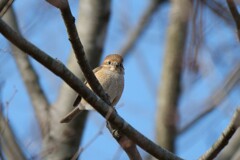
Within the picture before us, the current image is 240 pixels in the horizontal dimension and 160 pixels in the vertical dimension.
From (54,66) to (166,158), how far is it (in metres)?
0.86

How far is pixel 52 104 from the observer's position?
16.9 feet

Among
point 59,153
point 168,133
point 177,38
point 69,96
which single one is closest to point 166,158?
point 59,153

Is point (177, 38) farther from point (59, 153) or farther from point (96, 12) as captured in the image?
point (59, 153)

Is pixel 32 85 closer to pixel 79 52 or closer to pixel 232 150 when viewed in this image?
pixel 232 150

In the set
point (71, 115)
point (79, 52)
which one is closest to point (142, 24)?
point (71, 115)

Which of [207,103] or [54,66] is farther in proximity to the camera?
[207,103]

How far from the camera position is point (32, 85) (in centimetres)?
530

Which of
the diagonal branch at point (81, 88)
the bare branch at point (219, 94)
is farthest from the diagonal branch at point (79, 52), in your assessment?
the bare branch at point (219, 94)

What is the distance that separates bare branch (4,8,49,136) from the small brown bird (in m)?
0.25

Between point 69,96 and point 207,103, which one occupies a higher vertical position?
point 69,96

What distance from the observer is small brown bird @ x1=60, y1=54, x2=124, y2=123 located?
4930mm

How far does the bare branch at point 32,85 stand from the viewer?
4.95 m

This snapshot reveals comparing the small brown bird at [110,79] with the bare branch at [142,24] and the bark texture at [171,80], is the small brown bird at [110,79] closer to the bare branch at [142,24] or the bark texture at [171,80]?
the bark texture at [171,80]

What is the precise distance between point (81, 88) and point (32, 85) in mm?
2385
